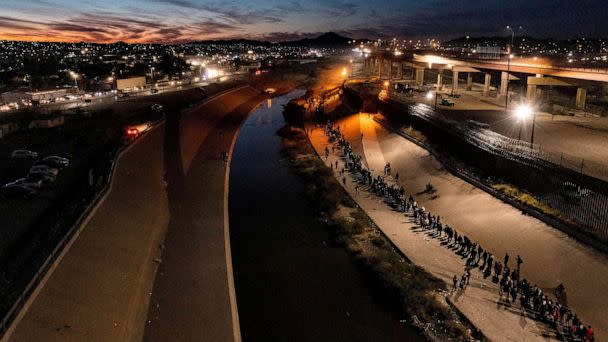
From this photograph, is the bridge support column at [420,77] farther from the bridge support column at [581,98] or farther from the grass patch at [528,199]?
the grass patch at [528,199]

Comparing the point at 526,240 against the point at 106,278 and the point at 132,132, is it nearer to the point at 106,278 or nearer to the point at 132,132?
the point at 106,278

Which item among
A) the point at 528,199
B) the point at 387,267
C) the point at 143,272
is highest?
the point at 528,199

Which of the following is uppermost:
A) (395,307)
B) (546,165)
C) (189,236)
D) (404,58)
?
(404,58)

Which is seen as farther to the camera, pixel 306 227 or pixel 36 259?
pixel 306 227

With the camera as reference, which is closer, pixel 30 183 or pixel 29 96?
pixel 30 183

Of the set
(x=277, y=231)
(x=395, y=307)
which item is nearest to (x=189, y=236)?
(x=277, y=231)

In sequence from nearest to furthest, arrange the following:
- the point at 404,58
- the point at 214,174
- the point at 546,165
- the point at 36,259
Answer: the point at 36,259
the point at 546,165
the point at 214,174
the point at 404,58

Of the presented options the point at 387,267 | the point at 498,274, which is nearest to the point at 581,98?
the point at 498,274

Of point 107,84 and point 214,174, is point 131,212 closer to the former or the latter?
point 214,174
